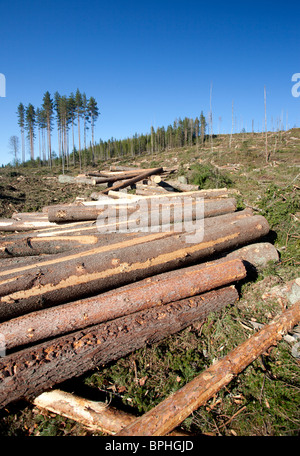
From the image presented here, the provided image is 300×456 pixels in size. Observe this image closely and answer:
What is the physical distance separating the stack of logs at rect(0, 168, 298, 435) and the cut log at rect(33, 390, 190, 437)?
0.13 feet

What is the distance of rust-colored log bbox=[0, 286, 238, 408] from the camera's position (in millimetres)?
2250

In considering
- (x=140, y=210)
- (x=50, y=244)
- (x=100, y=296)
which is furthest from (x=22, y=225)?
(x=100, y=296)

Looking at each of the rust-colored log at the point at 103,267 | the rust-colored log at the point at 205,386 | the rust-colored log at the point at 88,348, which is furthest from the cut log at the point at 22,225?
the rust-colored log at the point at 205,386

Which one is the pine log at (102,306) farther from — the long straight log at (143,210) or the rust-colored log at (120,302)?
the long straight log at (143,210)

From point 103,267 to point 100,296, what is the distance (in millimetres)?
379

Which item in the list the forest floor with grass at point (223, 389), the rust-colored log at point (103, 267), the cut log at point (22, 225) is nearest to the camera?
the forest floor with grass at point (223, 389)

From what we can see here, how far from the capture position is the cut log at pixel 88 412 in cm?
201

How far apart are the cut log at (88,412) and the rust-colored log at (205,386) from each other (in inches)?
4.8

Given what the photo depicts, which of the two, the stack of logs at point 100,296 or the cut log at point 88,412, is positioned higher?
the stack of logs at point 100,296

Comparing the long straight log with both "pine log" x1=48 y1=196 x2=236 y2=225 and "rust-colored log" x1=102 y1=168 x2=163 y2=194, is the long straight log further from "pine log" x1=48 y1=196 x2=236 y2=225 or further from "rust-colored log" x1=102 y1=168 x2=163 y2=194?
"rust-colored log" x1=102 y1=168 x2=163 y2=194

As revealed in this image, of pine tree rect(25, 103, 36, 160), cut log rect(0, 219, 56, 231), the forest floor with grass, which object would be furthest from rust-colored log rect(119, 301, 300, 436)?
pine tree rect(25, 103, 36, 160)

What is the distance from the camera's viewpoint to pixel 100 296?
9.78ft

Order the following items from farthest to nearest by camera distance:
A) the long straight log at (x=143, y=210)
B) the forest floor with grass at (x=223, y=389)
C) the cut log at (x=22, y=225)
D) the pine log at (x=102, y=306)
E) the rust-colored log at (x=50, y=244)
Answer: the cut log at (x=22, y=225), the long straight log at (x=143, y=210), the rust-colored log at (x=50, y=244), the pine log at (x=102, y=306), the forest floor with grass at (x=223, y=389)
